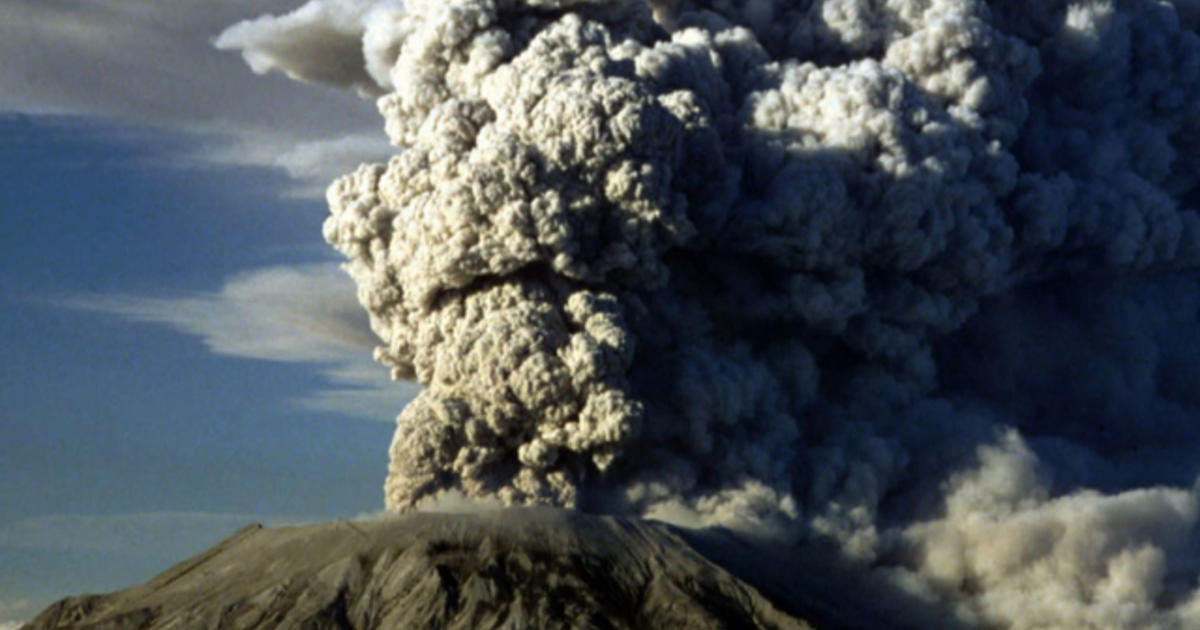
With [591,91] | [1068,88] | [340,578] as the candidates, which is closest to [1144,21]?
[1068,88]

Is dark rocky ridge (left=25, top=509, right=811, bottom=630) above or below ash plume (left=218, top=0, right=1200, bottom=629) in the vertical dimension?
below

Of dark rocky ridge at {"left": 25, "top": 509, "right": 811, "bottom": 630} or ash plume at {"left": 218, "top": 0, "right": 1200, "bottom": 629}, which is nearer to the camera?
dark rocky ridge at {"left": 25, "top": 509, "right": 811, "bottom": 630}

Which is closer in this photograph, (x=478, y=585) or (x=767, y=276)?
(x=478, y=585)

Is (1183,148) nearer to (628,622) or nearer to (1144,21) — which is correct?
(1144,21)

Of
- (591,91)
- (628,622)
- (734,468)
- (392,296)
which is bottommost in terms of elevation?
(628,622)

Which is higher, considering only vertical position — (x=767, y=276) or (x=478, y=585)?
(x=767, y=276)
